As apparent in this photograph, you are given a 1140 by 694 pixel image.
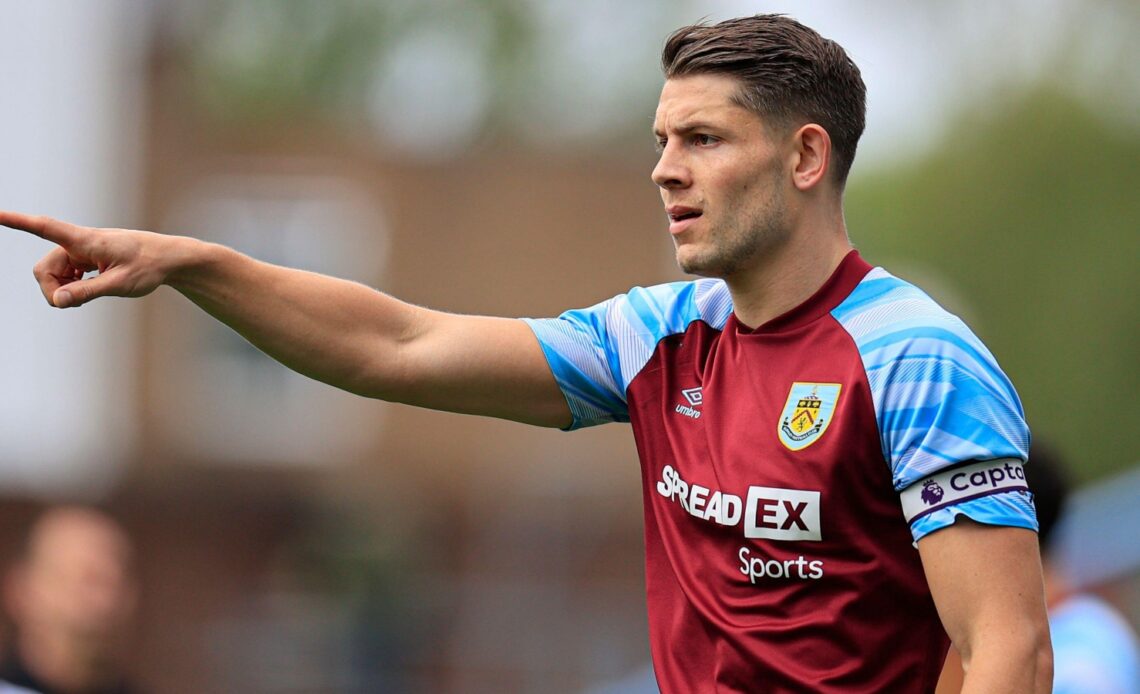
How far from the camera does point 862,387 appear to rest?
368 cm

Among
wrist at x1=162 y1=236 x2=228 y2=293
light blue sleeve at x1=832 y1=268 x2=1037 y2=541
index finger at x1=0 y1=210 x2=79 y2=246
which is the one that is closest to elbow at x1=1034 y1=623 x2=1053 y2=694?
light blue sleeve at x1=832 y1=268 x2=1037 y2=541

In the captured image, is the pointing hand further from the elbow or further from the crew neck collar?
the elbow

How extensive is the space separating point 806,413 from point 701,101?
81 centimetres

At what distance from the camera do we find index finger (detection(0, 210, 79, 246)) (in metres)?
3.74

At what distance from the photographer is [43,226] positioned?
3.74 m

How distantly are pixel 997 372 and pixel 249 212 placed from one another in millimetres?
26316

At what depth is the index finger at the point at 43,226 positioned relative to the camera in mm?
3736

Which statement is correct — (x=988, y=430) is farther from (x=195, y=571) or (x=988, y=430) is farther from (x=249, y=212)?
(x=249, y=212)

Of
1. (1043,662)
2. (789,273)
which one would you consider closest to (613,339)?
(789,273)

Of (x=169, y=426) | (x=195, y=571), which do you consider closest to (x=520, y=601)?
(x=195, y=571)

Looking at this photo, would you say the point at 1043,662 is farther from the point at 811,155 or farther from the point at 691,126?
the point at 691,126

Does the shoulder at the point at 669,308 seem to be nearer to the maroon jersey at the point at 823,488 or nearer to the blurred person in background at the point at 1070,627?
the maroon jersey at the point at 823,488

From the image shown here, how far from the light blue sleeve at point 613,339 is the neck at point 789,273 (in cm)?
22

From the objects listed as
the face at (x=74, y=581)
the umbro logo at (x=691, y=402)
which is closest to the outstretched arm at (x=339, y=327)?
the umbro logo at (x=691, y=402)
